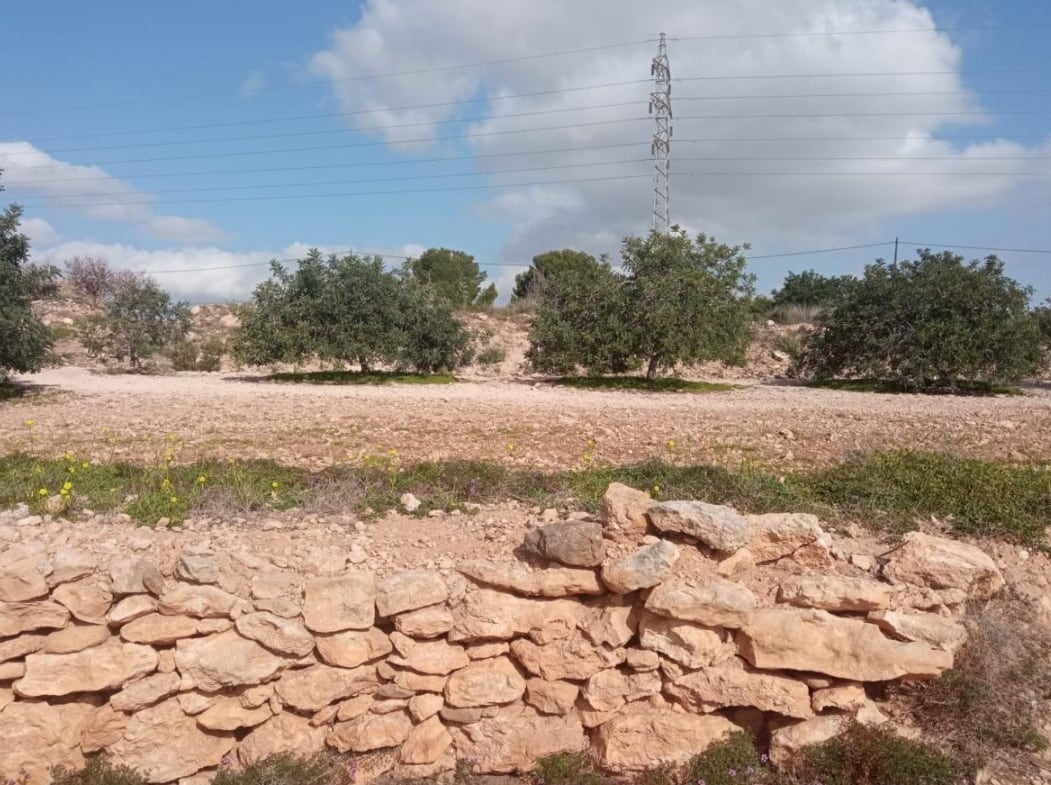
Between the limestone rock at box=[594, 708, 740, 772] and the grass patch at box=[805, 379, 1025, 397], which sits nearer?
the limestone rock at box=[594, 708, 740, 772]

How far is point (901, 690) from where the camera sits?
506 centimetres

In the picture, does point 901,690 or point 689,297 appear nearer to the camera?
point 901,690

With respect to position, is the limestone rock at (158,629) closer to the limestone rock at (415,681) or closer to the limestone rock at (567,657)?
the limestone rock at (415,681)

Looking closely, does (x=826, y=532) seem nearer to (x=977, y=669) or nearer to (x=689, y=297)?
(x=977, y=669)

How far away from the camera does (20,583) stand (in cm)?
464

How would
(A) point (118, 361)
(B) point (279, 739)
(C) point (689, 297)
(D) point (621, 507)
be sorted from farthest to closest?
(A) point (118, 361) < (C) point (689, 297) < (D) point (621, 507) < (B) point (279, 739)

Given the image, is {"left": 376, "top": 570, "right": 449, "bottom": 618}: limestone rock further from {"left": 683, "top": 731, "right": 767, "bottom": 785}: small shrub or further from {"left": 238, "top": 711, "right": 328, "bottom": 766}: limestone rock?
{"left": 683, "top": 731, "right": 767, "bottom": 785}: small shrub

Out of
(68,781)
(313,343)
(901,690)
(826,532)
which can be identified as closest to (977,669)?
(901,690)

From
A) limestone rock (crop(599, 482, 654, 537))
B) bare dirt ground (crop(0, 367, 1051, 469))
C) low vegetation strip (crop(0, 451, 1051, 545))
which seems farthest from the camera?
bare dirt ground (crop(0, 367, 1051, 469))

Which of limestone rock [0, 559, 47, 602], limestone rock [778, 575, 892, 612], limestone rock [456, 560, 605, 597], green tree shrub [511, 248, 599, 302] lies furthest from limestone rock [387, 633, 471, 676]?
green tree shrub [511, 248, 599, 302]

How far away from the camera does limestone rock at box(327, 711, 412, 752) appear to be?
16.5ft

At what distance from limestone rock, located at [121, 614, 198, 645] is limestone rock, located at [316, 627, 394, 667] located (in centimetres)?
79

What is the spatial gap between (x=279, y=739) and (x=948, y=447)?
22.8 feet

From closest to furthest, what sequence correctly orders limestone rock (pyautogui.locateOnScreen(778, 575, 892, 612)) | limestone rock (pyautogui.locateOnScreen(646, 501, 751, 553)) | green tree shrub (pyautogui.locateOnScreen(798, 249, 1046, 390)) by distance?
1. limestone rock (pyautogui.locateOnScreen(778, 575, 892, 612))
2. limestone rock (pyautogui.locateOnScreen(646, 501, 751, 553))
3. green tree shrub (pyautogui.locateOnScreen(798, 249, 1046, 390))
